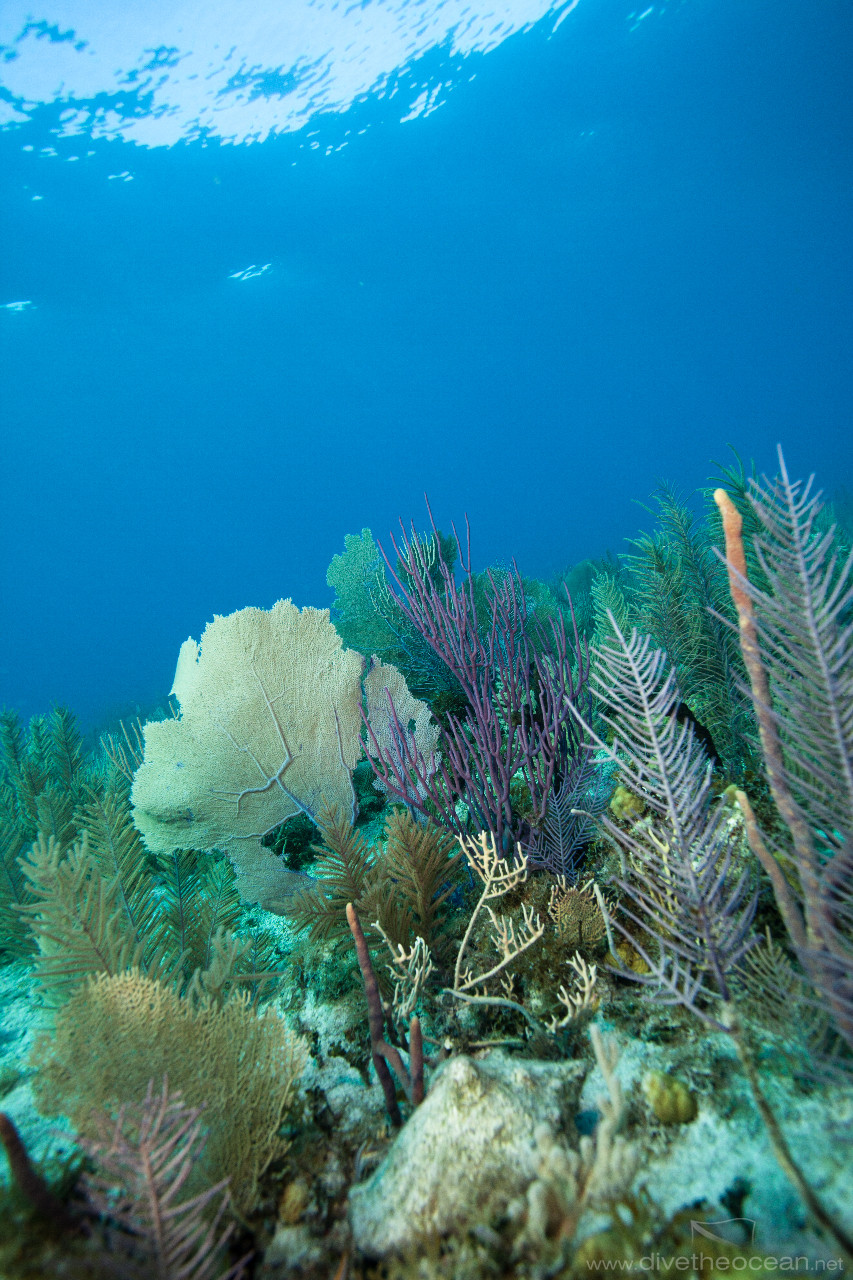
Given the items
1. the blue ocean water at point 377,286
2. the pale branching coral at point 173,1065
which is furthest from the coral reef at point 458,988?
the blue ocean water at point 377,286

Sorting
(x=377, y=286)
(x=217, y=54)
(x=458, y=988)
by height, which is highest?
(x=377, y=286)

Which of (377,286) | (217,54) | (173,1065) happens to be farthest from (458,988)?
(377,286)

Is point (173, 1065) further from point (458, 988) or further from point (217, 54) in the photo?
point (217, 54)

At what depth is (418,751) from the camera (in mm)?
3168

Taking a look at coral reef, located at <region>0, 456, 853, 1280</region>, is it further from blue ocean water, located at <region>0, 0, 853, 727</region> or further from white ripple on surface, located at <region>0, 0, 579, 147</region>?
white ripple on surface, located at <region>0, 0, 579, 147</region>

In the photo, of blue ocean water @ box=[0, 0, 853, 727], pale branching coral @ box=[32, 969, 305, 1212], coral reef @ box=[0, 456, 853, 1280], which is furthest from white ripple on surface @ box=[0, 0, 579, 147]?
pale branching coral @ box=[32, 969, 305, 1212]

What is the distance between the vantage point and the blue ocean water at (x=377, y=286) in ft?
85.2

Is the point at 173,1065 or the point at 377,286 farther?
the point at 377,286

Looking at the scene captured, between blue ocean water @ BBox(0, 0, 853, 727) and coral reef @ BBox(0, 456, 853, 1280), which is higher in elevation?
blue ocean water @ BBox(0, 0, 853, 727)

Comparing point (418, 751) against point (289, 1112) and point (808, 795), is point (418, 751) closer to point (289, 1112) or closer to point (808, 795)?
point (289, 1112)

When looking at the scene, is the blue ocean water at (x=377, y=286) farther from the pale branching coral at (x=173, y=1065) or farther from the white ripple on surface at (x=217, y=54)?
the pale branching coral at (x=173, y=1065)

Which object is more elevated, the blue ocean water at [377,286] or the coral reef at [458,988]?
the blue ocean water at [377,286]

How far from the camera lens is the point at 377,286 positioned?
188 feet

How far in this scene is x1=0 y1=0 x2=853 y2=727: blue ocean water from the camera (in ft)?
85.2
